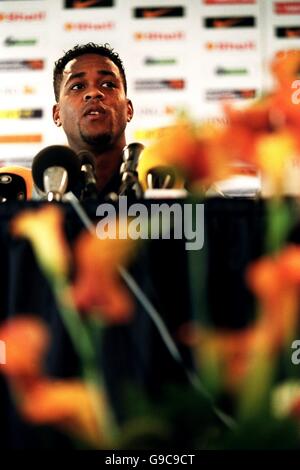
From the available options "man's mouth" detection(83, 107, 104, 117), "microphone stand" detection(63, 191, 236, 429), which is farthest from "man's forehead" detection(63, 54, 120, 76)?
"microphone stand" detection(63, 191, 236, 429)

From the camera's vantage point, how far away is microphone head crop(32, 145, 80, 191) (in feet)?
4.07

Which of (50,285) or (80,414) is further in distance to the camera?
(50,285)

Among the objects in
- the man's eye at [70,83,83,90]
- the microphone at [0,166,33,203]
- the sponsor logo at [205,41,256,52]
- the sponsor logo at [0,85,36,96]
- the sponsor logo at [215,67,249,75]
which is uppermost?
the sponsor logo at [205,41,256,52]

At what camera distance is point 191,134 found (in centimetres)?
94

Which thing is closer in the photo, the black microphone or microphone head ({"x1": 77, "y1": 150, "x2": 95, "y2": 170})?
the black microphone

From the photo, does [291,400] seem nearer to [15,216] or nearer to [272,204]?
[272,204]

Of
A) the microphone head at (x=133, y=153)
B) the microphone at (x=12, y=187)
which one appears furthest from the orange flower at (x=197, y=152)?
the microphone at (x=12, y=187)

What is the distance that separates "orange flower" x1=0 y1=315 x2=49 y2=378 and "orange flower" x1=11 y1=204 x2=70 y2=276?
74 millimetres

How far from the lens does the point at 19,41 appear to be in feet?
10.2

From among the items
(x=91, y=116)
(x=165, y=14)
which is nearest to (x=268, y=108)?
(x=91, y=116)

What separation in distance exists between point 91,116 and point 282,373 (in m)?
1.20

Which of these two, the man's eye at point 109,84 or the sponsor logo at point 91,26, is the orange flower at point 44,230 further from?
the sponsor logo at point 91,26

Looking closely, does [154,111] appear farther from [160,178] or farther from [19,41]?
[160,178]

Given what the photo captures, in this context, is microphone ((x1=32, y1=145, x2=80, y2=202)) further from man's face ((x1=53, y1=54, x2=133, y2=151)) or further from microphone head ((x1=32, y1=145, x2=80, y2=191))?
man's face ((x1=53, y1=54, x2=133, y2=151))
